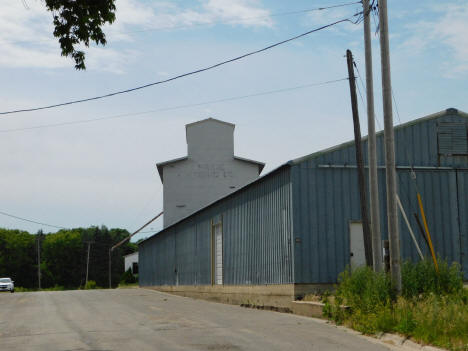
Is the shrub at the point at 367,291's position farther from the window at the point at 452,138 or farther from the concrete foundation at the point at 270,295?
the window at the point at 452,138

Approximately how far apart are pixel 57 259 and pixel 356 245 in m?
121

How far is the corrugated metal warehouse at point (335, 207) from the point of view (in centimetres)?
2209

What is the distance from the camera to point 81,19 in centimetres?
1190

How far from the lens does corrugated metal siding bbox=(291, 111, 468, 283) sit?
22.0 metres

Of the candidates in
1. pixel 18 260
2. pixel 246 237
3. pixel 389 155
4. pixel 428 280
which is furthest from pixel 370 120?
pixel 18 260

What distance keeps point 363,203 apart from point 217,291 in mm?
13085

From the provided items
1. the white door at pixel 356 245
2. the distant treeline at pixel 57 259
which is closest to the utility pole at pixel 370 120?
the white door at pixel 356 245

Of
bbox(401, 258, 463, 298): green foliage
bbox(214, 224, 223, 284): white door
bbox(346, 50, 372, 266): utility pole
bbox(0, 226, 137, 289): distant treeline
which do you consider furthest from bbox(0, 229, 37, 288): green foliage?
bbox(401, 258, 463, 298): green foliage

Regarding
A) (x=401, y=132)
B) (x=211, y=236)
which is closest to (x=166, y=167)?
(x=211, y=236)

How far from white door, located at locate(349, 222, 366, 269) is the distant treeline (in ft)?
348

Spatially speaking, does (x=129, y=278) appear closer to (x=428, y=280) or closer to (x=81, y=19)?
(x=428, y=280)

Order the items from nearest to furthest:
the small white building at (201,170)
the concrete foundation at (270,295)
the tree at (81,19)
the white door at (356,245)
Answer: the tree at (81,19), the concrete foundation at (270,295), the white door at (356,245), the small white building at (201,170)

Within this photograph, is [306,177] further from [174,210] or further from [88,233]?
[88,233]

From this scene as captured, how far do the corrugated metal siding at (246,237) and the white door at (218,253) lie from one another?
761 mm
